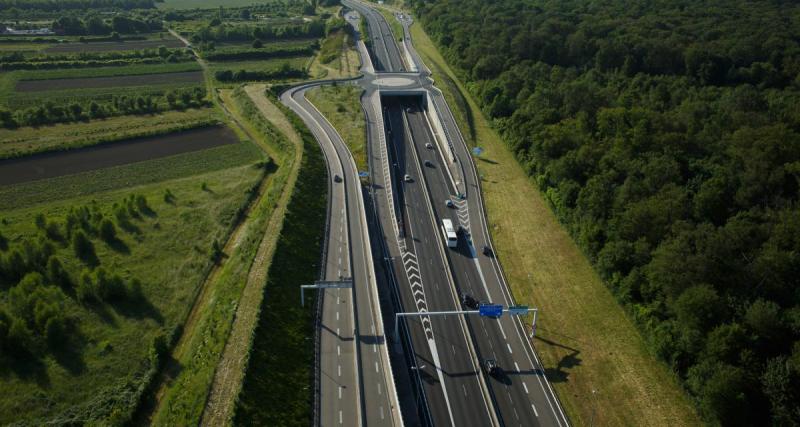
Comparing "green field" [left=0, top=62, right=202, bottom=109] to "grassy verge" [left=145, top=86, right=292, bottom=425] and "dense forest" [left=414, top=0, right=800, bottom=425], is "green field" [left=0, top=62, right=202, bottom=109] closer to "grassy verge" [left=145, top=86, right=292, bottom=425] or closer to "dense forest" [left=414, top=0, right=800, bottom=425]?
"grassy verge" [left=145, top=86, right=292, bottom=425]

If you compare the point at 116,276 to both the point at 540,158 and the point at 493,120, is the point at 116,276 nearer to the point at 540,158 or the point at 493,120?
the point at 540,158

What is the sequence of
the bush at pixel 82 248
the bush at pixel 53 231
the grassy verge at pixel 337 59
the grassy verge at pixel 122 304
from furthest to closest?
1. the grassy verge at pixel 337 59
2. the bush at pixel 53 231
3. the bush at pixel 82 248
4. the grassy verge at pixel 122 304

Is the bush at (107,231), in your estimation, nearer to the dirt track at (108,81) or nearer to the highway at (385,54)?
the dirt track at (108,81)

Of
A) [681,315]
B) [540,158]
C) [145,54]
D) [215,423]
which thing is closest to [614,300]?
[681,315]

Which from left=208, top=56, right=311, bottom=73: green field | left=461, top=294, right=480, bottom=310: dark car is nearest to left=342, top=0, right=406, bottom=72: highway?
left=208, top=56, right=311, bottom=73: green field

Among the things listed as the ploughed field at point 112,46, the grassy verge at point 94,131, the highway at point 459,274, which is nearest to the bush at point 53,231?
the grassy verge at point 94,131
